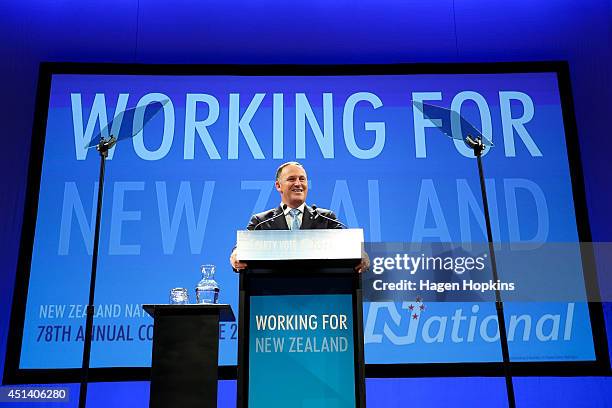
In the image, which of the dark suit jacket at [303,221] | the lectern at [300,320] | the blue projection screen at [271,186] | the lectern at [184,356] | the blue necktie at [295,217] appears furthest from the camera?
the blue projection screen at [271,186]

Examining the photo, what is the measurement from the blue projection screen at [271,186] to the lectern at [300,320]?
1862 mm

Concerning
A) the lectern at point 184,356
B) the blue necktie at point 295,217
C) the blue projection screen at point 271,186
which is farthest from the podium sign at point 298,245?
the blue projection screen at point 271,186

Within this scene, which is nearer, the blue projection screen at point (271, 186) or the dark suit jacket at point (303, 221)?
the dark suit jacket at point (303, 221)

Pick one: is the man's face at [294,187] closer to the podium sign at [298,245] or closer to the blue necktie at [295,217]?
the blue necktie at [295,217]

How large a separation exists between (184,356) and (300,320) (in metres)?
0.55

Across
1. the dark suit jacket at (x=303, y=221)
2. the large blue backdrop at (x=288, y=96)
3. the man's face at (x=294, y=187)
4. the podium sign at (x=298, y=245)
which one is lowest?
the podium sign at (x=298, y=245)

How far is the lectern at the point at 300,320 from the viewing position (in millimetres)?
2158

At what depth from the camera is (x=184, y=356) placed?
247 cm

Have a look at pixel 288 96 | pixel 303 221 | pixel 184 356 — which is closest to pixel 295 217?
pixel 303 221

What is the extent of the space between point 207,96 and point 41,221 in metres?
1.40

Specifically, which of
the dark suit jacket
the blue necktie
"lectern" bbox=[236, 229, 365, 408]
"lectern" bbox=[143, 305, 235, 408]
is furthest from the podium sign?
the blue necktie

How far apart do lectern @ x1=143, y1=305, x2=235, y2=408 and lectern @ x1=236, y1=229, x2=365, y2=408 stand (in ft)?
1.09

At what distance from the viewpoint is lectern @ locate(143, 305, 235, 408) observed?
8.00 ft

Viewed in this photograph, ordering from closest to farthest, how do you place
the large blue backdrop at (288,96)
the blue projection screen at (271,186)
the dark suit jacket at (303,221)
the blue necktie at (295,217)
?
1. the dark suit jacket at (303,221)
2. the blue necktie at (295,217)
3. the blue projection screen at (271,186)
4. the large blue backdrop at (288,96)
